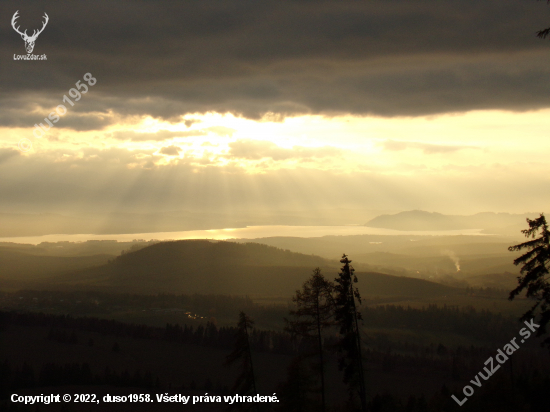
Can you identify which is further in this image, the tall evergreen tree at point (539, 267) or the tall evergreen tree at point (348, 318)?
the tall evergreen tree at point (348, 318)

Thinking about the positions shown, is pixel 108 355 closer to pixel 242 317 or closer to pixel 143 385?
pixel 143 385

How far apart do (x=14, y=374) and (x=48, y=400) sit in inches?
918

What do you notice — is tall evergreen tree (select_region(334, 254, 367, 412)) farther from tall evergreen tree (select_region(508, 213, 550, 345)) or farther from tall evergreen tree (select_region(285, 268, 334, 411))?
tall evergreen tree (select_region(508, 213, 550, 345))

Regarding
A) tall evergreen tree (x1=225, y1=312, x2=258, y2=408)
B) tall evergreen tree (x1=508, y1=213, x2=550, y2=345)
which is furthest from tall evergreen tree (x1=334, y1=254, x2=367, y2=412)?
tall evergreen tree (x1=508, y1=213, x2=550, y2=345)

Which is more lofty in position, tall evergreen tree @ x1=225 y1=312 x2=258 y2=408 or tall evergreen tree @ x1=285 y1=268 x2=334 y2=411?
tall evergreen tree @ x1=285 y1=268 x2=334 y2=411

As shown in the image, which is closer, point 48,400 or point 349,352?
point 349,352

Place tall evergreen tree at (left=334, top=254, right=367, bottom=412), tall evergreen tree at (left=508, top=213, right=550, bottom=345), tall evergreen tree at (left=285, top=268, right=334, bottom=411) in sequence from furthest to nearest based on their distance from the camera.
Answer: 1. tall evergreen tree at (left=285, top=268, right=334, bottom=411)
2. tall evergreen tree at (left=334, top=254, right=367, bottom=412)
3. tall evergreen tree at (left=508, top=213, right=550, bottom=345)

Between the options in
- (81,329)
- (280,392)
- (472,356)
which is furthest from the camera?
(81,329)

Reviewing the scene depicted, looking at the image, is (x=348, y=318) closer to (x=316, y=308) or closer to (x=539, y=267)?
(x=316, y=308)

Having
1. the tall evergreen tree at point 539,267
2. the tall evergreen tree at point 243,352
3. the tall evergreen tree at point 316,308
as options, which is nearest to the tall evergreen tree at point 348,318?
the tall evergreen tree at point 316,308

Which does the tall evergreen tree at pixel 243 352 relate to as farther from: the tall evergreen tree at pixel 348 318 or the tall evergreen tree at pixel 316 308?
the tall evergreen tree at pixel 348 318

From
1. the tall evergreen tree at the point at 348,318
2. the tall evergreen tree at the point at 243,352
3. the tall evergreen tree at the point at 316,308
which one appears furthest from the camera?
the tall evergreen tree at the point at 243,352

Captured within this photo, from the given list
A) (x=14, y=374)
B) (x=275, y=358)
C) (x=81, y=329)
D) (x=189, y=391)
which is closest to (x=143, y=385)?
(x=189, y=391)

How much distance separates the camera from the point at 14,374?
110062mm
